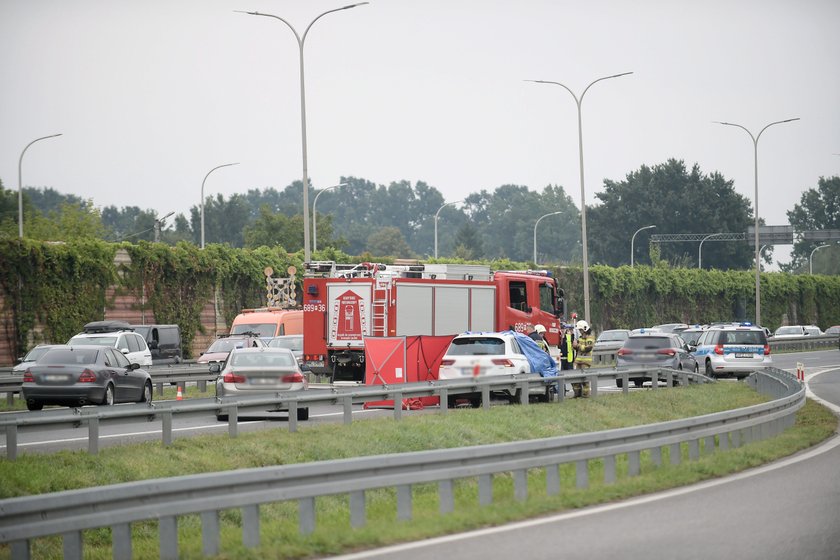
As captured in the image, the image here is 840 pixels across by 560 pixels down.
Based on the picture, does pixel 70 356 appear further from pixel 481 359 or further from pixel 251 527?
pixel 251 527

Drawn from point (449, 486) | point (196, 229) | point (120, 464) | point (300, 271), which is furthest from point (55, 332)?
point (196, 229)

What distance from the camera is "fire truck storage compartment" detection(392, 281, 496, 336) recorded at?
32.5 m

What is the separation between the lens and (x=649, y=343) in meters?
38.7

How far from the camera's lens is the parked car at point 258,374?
25.5 m

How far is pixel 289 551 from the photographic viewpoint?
1098 cm

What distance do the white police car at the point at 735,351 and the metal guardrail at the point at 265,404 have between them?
35.2 ft

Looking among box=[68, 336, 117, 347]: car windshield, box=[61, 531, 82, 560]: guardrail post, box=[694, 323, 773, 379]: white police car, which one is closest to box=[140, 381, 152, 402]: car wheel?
box=[68, 336, 117, 347]: car windshield

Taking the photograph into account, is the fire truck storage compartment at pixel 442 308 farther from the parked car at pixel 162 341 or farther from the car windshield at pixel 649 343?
the parked car at pixel 162 341

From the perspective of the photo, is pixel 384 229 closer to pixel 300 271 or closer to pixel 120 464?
pixel 300 271

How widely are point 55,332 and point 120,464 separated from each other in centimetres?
2701

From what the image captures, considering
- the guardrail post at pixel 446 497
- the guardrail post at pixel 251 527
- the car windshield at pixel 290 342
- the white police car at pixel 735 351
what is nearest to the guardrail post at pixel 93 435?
the guardrail post at pixel 446 497

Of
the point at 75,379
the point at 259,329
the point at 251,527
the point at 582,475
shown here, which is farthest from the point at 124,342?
the point at 251,527

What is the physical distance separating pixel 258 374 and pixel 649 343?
16.2m

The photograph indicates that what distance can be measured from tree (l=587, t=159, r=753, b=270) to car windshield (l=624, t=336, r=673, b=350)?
301ft
